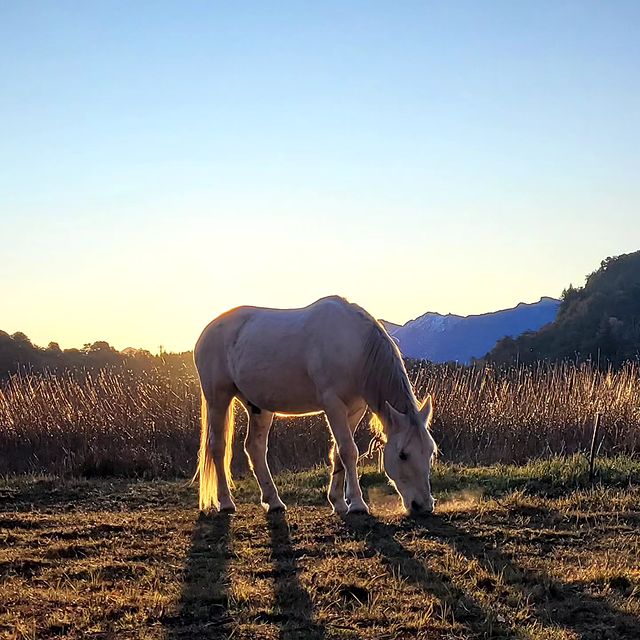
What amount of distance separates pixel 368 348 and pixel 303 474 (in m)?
3.51

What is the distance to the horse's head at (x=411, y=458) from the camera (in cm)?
625

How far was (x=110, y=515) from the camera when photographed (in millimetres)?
7074

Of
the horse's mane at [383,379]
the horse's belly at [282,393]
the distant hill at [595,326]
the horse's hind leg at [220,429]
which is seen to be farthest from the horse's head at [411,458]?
the distant hill at [595,326]

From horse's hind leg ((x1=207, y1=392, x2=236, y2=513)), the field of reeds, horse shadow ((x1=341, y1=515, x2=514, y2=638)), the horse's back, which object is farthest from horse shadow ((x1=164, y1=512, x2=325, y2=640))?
the field of reeds

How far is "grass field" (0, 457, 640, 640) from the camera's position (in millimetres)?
3648

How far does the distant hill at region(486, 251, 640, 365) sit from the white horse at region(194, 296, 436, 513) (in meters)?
19.4

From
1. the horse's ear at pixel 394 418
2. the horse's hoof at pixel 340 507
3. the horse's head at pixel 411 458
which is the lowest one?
the horse's hoof at pixel 340 507

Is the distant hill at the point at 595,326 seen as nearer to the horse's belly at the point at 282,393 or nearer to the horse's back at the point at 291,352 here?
the horse's back at the point at 291,352

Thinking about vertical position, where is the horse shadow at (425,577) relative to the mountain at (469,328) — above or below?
below

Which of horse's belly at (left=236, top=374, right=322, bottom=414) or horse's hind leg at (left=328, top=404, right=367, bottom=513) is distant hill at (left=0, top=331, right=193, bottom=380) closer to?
horse's belly at (left=236, top=374, right=322, bottom=414)

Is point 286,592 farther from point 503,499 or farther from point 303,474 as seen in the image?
point 303,474

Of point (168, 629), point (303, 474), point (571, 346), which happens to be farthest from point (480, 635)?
point (571, 346)

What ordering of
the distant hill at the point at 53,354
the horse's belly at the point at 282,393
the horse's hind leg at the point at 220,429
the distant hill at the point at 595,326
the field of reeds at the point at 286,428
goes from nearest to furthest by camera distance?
the horse's belly at the point at 282,393 → the horse's hind leg at the point at 220,429 → the field of reeds at the point at 286,428 → the distant hill at the point at 595,326 → the distant hill at the point at 53,354

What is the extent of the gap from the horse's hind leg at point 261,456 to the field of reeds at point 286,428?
3.15 metres
